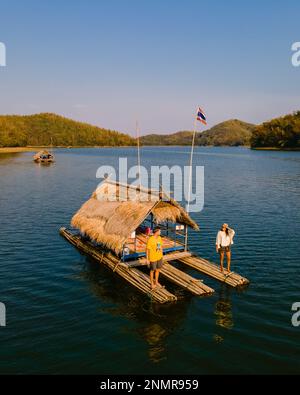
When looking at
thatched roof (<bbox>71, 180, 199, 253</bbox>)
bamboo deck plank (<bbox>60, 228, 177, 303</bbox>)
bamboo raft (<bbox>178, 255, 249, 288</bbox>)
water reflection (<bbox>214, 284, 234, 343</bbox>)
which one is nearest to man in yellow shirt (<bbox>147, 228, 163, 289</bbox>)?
bamboo deck plank (<bbox>60, 228, 177, 303</bbox>)

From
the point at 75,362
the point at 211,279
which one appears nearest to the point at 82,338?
the point at 75,362

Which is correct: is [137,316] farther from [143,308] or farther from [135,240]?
[135,240]

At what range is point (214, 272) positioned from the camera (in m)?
20.2

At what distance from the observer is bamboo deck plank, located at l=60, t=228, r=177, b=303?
1744 centimetres

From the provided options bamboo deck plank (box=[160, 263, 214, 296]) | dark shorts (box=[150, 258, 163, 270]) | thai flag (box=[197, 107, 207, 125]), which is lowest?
bamboo deck plank (box=[160, 263, 214, 296])

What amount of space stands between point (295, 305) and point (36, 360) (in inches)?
505

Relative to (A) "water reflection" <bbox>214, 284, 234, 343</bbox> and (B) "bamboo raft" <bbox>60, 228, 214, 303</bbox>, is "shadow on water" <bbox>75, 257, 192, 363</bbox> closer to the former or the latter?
(B) "bamboo raft" <bbox>60, 228, 214, 303</bbox>

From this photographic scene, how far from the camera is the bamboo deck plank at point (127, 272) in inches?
687

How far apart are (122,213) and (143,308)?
278 inches

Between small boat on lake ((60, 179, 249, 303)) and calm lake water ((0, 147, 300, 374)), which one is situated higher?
small boat on lake ((60, 179, 249, 303))

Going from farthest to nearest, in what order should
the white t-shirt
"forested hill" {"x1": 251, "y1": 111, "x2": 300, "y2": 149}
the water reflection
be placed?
"forested hill" {"x1": 251, "y1": 111, "x2": 300, "y2": 149}
the white t-shirt
the water reflection

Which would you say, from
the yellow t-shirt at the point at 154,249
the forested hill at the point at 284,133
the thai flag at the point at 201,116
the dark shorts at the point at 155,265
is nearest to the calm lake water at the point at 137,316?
the dark shorts at the point at 155,265

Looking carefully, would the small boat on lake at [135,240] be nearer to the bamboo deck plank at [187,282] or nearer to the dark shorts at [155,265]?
the bamboo deck plank at [187,282]
